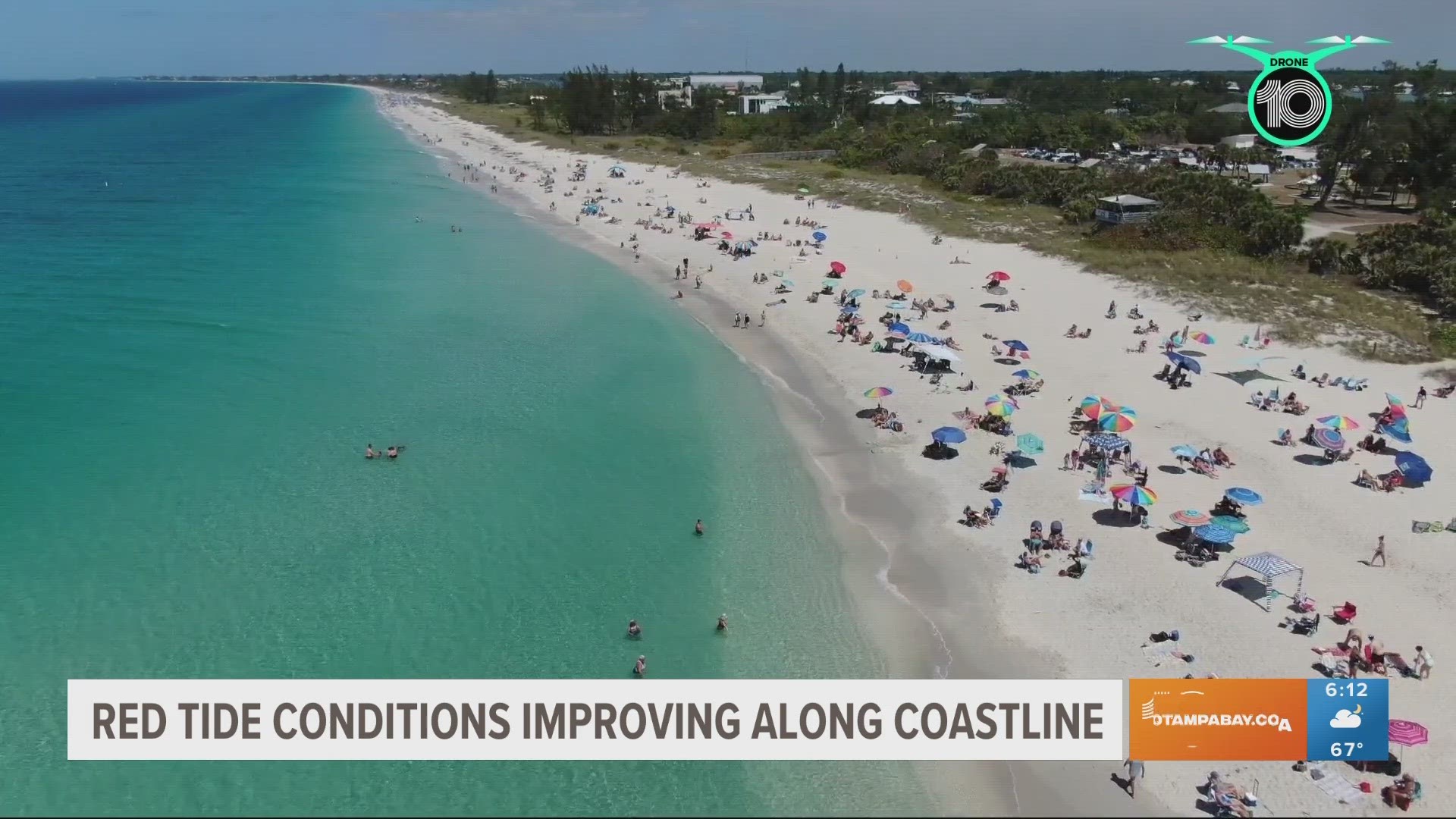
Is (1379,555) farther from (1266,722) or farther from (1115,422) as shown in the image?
(1266,722)

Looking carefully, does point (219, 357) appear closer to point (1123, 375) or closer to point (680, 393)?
point (680, 393)

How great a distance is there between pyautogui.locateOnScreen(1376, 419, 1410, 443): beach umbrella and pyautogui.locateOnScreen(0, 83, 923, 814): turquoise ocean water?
60.1ft

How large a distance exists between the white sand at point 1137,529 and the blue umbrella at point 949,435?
0.83m

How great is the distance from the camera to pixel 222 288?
161 ft

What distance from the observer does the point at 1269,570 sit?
19.3 meters

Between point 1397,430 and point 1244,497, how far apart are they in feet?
25.7

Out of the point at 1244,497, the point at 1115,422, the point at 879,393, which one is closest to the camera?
the point at 1244,497

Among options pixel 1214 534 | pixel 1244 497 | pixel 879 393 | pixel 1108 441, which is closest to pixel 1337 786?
pixel 1214 534

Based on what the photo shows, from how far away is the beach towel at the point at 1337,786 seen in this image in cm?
1457

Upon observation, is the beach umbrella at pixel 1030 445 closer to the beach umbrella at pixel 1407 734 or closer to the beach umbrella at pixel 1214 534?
the beach umbrella at pixel 1214 534

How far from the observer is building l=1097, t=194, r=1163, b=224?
2111 inches

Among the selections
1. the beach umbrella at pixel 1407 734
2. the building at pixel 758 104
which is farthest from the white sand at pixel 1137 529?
the building at pixel 758 104

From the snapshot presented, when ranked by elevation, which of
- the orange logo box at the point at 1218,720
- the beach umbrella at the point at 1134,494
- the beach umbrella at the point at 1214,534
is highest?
the beach umbrella at the point at 1134,494

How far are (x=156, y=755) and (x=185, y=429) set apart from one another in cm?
1733
